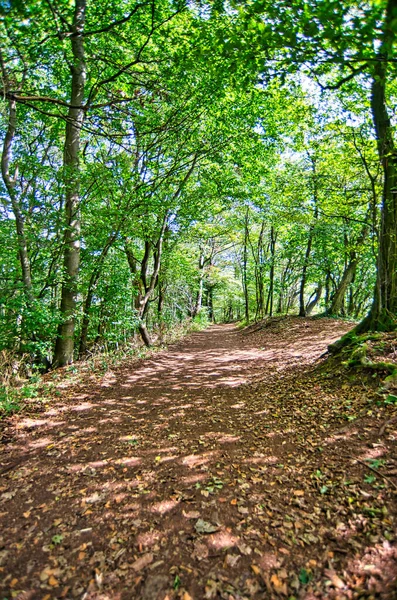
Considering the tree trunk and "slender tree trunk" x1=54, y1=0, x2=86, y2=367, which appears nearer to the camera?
the tree trunk

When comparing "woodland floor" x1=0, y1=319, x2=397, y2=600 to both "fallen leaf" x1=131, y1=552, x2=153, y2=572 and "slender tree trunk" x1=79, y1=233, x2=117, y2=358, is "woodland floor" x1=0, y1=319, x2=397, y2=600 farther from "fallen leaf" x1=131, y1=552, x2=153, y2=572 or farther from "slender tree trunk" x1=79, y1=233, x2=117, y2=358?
"slender tree trunk" x1=79, y1=233, x2=117, y2=358

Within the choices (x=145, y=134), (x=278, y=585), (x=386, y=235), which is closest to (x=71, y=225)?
(x=145, y=134)

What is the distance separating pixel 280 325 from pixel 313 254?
3.84 m

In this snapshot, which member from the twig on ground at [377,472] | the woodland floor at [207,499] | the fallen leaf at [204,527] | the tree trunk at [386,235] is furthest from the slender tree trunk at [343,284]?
the fallen leaf at [204,527]

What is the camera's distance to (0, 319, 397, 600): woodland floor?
198 centimetres

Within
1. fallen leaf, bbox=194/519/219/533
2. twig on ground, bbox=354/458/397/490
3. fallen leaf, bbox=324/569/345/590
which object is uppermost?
twig on ground, bbox=354/458/397/490

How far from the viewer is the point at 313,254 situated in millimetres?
14219

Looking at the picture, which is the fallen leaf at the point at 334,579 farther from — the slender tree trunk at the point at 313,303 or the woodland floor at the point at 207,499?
the slender tree trunk at the point at 313,303

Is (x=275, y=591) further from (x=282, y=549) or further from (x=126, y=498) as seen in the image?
(x=126, y=498)

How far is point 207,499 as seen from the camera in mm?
2740

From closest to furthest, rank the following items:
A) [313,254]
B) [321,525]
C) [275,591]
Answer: [275,591] < [321,525] < [313,254]

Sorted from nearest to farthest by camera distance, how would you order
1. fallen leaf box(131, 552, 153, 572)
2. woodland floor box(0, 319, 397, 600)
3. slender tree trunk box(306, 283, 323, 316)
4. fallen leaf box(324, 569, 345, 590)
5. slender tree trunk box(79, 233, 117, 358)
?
1. fallen leaf box(324, 569, 345, 590)
2. woodland floor box(0, 319, 397, 600)
3. fallen leaf box(131, 552, 153, 572)
4. slender tree trunk box(79, 233, 117, 358)
5. slender tree trunk box(306, 283, 323, 316)

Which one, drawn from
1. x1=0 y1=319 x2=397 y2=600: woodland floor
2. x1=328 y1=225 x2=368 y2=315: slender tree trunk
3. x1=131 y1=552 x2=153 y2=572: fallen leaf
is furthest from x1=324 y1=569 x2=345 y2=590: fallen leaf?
x1=328 y1=225 x2=368 y2=315: slender tree trunk

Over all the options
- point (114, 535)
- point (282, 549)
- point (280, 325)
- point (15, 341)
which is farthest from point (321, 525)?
point (280, 325)
